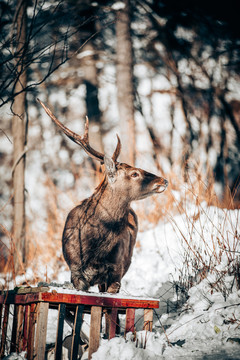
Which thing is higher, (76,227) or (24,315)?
(76,227)

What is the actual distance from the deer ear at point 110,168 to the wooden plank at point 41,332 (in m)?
1.75

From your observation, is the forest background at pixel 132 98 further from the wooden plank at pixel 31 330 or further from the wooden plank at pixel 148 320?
the wooden plank at pixel 31 330

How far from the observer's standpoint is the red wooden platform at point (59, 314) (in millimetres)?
2484

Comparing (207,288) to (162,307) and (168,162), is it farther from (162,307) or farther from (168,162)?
(168,162)

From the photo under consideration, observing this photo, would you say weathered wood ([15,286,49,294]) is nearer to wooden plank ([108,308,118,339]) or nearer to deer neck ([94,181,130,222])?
wooden plank ([108,308,118,339])

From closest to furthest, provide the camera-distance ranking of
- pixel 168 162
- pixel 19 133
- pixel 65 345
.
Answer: pixel 65 345, pixel 19 133, pixel 168 162

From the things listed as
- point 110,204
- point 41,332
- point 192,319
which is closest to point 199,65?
point 110,204

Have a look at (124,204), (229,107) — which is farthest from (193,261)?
(229,107)

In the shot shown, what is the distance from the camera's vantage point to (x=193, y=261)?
419 centimetres

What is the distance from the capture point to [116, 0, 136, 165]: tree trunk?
7422 millimetres

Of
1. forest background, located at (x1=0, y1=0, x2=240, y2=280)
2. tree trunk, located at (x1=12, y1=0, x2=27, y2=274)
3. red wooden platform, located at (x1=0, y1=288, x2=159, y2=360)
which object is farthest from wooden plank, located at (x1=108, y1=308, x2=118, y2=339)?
tree trunk, located at (x1=12, y1=0, x2=27, y2=274)

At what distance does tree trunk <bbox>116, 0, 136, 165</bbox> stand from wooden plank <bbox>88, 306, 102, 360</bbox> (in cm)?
455

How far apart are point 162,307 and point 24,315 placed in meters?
1.87

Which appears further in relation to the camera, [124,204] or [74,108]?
[74,108]
